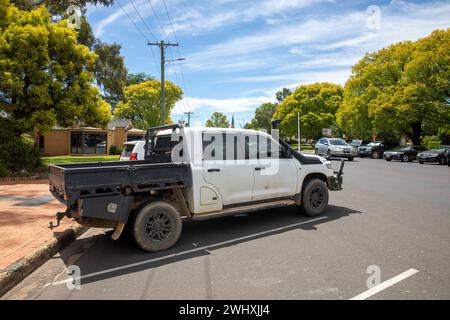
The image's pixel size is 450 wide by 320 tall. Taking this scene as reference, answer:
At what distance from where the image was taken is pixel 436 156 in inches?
1000

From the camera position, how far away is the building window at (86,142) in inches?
1459

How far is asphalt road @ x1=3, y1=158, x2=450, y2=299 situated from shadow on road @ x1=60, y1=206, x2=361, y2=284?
0.02m

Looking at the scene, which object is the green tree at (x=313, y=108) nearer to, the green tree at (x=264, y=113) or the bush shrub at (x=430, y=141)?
the bush shrub at (x=430, y=141)

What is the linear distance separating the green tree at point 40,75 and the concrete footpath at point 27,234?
559 cm

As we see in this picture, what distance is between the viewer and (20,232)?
6.26 meters

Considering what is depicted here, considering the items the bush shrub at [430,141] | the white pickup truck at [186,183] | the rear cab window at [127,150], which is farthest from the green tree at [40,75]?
the bush shrub at [430,141]

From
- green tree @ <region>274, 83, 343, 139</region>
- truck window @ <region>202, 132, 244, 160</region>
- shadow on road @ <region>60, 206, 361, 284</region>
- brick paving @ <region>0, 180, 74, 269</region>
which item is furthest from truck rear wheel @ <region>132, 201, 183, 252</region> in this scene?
green tree @ <region>274, 83, 343, 139</region>

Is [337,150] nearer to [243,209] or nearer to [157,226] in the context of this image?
[243,209]

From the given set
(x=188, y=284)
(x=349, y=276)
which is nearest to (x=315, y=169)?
(x=349, y=276)

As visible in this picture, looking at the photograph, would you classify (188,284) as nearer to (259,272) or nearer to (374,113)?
(259,272)

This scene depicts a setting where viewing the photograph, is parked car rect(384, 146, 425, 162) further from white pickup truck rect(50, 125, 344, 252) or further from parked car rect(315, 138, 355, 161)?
white pickup truck rect(50, 125, 344, 252)

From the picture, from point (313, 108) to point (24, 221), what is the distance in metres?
55.0

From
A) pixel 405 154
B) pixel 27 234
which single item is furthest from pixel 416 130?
Answer: pixel 27 234

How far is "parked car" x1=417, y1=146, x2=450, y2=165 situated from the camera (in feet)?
81.8
